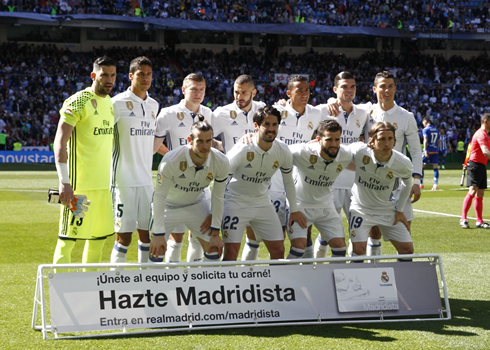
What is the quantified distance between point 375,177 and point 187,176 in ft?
6.51

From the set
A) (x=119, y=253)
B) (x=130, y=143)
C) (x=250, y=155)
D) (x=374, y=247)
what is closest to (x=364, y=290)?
(x=250, y=155)

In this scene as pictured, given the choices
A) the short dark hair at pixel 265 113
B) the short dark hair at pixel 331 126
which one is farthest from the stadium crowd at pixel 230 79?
the short dark hair at pixel 331 126

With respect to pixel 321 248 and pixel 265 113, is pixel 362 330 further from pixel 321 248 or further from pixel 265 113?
pixel 265 113

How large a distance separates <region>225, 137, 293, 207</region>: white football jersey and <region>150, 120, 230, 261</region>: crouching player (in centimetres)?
34

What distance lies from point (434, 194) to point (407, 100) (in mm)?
24765

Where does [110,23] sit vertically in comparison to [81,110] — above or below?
above

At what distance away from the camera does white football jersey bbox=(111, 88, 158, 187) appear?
270 inches

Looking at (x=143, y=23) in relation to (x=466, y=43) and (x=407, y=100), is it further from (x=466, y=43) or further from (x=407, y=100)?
(x=466, y=43)

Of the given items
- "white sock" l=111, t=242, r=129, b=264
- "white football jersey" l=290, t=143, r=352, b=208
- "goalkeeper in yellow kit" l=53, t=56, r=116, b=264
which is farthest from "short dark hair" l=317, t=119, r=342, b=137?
"white sock" l=111, t=242, r=129, b=264

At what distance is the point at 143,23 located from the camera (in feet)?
134

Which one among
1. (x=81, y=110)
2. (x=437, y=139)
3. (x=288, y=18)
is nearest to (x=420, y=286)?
(x=81, y=110)

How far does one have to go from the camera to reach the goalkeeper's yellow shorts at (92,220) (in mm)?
6172

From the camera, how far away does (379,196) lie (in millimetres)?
7105

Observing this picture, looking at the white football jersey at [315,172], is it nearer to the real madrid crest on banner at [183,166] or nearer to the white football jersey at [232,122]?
the white football jersey at [232,122]
